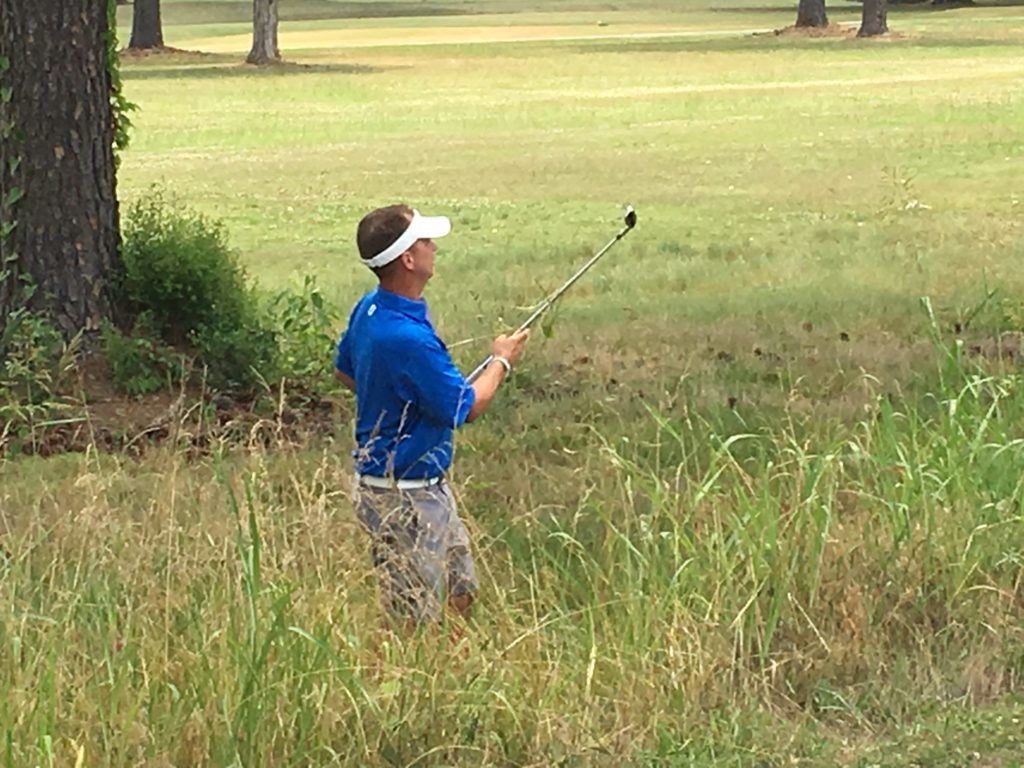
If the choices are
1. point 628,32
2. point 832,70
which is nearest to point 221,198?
point 832,70

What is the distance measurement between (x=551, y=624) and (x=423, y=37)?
53.1 meters

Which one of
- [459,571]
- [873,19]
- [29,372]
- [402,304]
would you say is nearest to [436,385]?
[402,304]

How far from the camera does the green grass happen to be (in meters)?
4.46

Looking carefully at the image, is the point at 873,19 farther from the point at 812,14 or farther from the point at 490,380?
the point at 490,380

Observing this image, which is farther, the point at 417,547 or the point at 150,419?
the point at 150,419

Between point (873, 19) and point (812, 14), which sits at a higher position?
point (873, 19)

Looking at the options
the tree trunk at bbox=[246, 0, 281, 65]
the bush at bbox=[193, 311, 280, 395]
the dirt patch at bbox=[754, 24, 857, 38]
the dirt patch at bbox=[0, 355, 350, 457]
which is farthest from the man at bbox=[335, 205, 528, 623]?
the dirt patch at bbox=[754, 24, 857, 38]

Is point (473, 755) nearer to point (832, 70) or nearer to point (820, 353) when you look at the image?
point (820, 353)

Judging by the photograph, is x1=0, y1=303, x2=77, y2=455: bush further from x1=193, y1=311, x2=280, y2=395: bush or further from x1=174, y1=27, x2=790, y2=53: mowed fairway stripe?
x1=174, y1=27, x2=790, y2=53: mowed fairway stripe

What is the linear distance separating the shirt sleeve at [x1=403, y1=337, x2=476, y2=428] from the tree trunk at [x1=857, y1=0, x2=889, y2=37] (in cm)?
4661

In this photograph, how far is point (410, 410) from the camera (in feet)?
17.3

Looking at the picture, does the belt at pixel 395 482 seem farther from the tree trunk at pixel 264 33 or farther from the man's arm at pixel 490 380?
the tree trunk at pixel 264 33

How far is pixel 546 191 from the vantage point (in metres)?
17.7

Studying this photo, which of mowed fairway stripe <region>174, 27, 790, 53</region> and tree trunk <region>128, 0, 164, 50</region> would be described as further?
mowed fairway stripe <region>174, 27, 790, 53</region>
